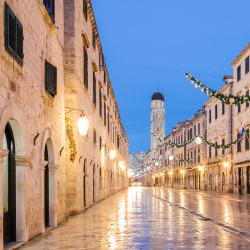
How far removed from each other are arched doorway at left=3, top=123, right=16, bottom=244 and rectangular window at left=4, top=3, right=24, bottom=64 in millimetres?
1539

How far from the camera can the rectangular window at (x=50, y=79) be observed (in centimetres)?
1357

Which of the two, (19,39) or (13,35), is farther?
(19,39)

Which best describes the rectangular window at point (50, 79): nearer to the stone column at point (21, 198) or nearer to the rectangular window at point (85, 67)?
the stone column at point (21, 198)

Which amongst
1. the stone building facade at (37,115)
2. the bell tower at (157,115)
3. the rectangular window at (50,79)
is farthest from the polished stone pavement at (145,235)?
the bell tower at (157,115)

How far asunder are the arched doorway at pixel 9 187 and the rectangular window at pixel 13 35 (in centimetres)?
154

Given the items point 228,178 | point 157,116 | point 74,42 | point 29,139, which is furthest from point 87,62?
point 157,116

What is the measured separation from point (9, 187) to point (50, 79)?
175 inches

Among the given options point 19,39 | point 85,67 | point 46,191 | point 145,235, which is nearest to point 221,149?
point 85,67

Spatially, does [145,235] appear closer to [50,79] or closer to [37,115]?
[37,115]

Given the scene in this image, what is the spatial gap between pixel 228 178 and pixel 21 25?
139ft

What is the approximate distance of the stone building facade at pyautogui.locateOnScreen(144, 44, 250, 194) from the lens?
42969 mm

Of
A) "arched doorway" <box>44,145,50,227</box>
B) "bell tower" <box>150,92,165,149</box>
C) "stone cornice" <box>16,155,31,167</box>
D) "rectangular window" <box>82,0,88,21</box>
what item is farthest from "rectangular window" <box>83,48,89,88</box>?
"bell tower" <box>150,92,165,149</box>

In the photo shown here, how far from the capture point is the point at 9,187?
34.3ft

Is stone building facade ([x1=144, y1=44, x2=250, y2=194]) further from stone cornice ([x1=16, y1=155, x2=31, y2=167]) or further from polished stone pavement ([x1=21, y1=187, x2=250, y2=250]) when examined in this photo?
stone cornice ([x1=16, y1=155, x2=31, y2=167])
